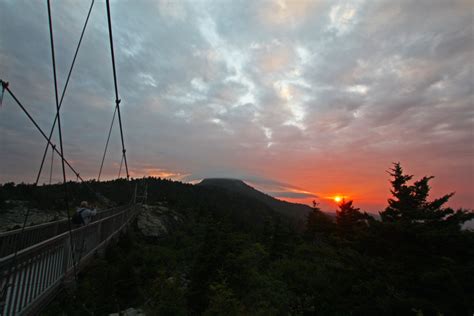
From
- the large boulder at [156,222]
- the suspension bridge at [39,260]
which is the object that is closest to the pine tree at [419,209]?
the suspension bridge at [39,260]

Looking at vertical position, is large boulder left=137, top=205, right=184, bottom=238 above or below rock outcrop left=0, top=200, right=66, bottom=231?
below

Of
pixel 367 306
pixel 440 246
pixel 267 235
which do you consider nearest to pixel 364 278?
pixel 367 306

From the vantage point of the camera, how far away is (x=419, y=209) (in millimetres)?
11414

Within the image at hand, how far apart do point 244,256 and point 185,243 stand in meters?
9.93

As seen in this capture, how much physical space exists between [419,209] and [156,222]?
67.8 feet

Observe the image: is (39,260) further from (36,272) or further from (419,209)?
(419,209)

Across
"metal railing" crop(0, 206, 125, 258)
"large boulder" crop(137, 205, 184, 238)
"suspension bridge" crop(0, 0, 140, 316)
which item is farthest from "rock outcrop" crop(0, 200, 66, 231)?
"suspension bridge" crop(0, 0, 140, 316)

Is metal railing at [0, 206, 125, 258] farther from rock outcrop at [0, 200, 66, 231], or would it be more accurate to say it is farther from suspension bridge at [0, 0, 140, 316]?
rock outcrop at [0, 200, 66, 231]

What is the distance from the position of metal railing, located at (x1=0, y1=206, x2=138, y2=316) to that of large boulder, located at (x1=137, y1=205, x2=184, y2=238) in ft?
54.9

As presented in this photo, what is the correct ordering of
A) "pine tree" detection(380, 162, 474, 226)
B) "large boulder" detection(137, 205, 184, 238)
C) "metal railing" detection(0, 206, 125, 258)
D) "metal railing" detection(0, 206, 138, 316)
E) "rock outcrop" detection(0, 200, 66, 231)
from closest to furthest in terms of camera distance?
"metal railing" detection(0, 206, 138, 316) → "metal railing" detection(0, 206, 125, 258) → "pine tree" detection(380, 162, 474, 226) → "rock outcrop" detection(0, 200, 66, 231) → "large boulder" detection(137, 205, 184, 238)

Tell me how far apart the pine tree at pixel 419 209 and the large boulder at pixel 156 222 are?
17861mm

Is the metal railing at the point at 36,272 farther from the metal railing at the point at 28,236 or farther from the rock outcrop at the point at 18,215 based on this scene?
the rock outcrop at the point at 18,215

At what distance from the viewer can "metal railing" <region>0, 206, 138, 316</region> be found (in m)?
3.10

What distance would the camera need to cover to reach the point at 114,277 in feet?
34.5
